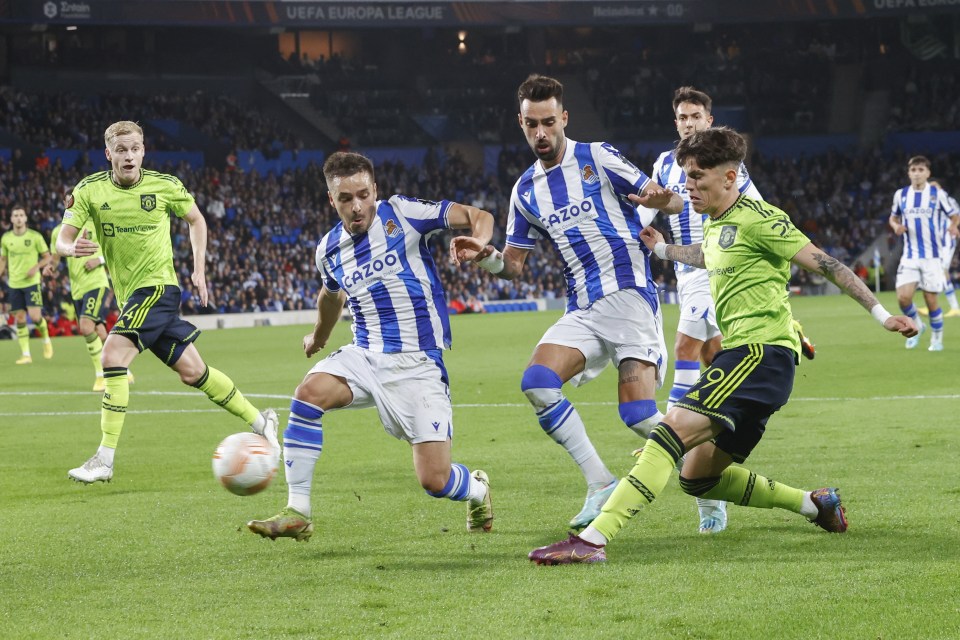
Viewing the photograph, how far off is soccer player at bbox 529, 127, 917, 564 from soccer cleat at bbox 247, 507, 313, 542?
1.25 meters

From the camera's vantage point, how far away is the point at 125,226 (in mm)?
9469

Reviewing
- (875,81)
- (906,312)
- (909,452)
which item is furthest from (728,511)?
(875,81)

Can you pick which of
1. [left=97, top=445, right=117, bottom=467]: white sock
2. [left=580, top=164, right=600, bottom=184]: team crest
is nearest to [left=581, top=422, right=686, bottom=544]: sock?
[left=580, top=164, right=600, bottom=184]: team crest

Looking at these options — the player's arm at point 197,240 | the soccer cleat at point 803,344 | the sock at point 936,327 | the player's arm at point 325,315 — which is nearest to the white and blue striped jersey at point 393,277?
the player's arm at point 325,315

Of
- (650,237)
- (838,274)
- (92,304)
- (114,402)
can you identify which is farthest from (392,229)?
(92,304)

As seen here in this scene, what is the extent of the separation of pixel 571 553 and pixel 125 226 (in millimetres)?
5275

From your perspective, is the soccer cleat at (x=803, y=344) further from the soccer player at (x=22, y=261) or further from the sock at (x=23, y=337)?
the sock at (x=23, y=337)

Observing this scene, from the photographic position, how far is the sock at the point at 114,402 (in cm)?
909

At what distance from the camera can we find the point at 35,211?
35.4 metres

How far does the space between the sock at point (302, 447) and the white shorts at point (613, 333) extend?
1.40 m

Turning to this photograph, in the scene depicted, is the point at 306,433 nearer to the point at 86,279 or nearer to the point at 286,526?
the point at 286,526

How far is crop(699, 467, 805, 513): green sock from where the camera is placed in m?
6.13

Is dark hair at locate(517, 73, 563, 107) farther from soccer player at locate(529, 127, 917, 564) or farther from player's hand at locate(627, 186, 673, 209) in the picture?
soccer player at locate(529, 127, 917, 564)

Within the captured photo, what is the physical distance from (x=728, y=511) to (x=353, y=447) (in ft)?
13.6
